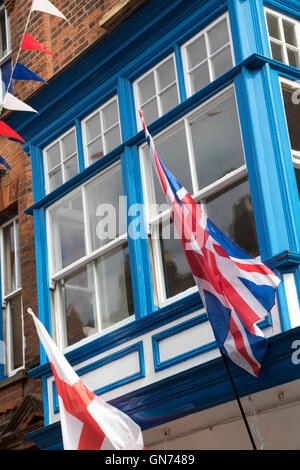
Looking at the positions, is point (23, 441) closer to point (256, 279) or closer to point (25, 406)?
point (25, 406)

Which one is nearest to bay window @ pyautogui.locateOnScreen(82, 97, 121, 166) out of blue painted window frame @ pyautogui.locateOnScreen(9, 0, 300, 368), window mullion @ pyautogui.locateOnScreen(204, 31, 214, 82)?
blue painted window frame @ pyautogui.locateOnScreen(9, 0, 300, 368)

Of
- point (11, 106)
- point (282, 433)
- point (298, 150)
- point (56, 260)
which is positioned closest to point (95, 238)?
point (56, 260)

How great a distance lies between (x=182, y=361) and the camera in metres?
7.21

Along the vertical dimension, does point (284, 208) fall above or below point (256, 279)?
above

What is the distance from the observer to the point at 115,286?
8273 mm

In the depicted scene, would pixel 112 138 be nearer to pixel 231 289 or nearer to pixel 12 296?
pixel 231 289

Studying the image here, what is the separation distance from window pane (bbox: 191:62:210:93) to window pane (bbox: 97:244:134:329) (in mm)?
1705

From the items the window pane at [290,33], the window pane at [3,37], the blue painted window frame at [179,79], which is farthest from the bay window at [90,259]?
the window pane at [3,37]

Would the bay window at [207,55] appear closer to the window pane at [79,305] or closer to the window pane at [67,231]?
the window pane at [67,231]

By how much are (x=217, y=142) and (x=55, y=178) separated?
2.59m

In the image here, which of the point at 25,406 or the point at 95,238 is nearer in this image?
the point at 95,238

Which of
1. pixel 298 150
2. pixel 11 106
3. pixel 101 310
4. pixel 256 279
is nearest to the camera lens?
pixel 256 279

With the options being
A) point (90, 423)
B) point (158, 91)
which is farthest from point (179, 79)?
point (90, 423)
